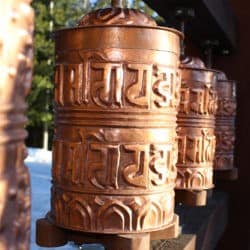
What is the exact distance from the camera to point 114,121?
0.94 metres

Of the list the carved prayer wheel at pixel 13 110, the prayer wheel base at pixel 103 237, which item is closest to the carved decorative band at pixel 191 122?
the prayer wheel base at pixel 103 237

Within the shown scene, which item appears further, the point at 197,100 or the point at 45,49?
the point at 45,49

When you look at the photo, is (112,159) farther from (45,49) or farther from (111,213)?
(45,49)

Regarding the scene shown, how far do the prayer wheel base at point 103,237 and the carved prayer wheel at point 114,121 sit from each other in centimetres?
2

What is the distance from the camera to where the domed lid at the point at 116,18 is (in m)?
0.97

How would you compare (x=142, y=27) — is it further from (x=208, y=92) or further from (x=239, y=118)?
(x=239, y=118)

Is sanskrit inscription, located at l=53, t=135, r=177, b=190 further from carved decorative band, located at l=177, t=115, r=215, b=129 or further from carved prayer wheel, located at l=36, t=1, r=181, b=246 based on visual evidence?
carved decorative band, located at l=177, t=115, r=215, b=129

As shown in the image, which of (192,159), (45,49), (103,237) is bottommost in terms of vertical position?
(103,237)

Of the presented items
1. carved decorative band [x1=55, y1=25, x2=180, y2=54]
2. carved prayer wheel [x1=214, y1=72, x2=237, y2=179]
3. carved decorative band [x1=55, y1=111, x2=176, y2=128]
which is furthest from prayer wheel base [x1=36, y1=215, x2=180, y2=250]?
carved prayer wheel [x1=214, y1=72, x2=237, y2=179]

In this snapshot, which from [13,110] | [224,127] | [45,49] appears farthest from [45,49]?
[13,110]

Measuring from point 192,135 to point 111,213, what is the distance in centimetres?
59

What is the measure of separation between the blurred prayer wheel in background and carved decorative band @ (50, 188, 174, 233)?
478mm

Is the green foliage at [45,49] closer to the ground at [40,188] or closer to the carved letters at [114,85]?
the ground at [40,188]

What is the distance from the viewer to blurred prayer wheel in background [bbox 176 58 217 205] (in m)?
1.46
